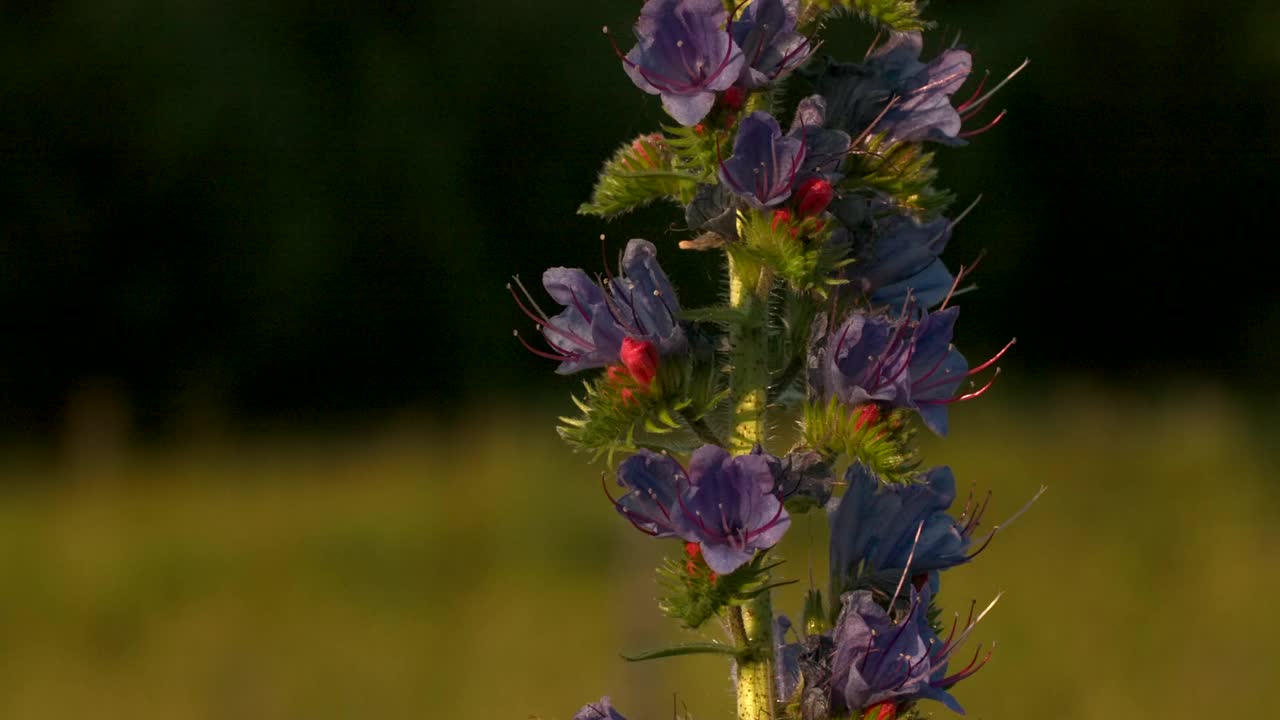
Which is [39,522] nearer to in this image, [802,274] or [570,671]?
[570,671]

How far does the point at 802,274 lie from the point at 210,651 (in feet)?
48.4

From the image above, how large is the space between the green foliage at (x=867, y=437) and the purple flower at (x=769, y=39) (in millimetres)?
555

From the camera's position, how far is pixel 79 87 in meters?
24.0

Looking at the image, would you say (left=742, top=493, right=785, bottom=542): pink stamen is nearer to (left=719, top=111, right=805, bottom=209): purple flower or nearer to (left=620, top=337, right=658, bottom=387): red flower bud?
(left=620, top=337, right=658, bottom=387): red flower bud

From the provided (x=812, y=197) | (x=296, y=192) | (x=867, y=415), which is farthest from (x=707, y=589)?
(x=296, y=192)

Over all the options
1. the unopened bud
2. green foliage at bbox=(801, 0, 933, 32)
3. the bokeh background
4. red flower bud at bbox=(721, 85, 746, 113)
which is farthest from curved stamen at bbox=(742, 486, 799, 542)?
the bokeh background

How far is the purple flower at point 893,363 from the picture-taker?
2744 millimetres

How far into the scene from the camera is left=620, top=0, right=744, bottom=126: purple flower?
271cm

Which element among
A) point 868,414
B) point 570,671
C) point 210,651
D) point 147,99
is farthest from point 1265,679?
point 147,99

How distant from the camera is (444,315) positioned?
81.8 feet

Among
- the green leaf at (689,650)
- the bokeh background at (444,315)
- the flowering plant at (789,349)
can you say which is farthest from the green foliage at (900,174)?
the bokeh background at (444,315)

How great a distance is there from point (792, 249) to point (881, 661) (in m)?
0.67

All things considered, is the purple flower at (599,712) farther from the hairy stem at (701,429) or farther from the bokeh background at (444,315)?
the bokeh background at (444,315)

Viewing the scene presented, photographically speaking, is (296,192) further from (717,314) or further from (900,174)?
(717,314)
